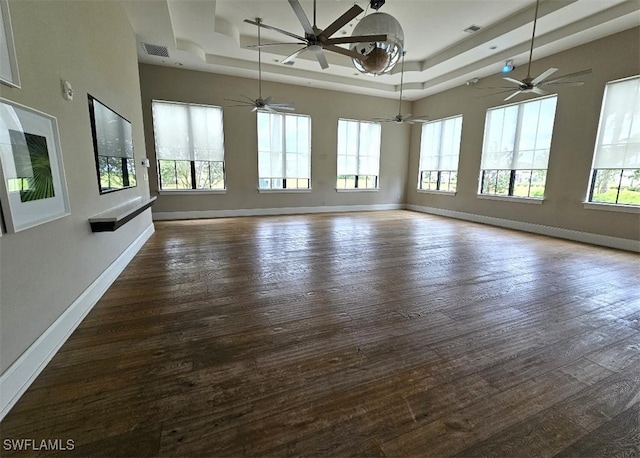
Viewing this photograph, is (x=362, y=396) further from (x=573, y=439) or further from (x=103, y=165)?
(x=103, y=165)

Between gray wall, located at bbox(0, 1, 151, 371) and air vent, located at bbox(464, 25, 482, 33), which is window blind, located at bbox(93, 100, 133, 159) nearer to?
gray wall, located at bbox(0, 1, 151, 371)

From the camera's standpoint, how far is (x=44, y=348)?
1.82 meters

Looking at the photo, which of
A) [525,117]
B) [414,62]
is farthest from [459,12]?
[525,117]

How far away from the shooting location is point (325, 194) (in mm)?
8961

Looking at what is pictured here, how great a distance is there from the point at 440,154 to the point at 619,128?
4.07 meters

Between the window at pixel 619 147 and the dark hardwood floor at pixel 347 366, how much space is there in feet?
7.54

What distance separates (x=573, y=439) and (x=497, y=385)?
38cm

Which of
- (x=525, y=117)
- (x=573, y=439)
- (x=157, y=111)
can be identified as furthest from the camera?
(x=157, y=111)

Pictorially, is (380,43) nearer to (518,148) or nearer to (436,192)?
(518,148)

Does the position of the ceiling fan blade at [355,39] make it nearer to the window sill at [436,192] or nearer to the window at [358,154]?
the window at [358,154]

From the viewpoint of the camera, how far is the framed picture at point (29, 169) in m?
1.56

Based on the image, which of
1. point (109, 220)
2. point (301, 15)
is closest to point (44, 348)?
point (109, 220)

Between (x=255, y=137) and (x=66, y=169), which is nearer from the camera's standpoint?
(x=66, y=169)

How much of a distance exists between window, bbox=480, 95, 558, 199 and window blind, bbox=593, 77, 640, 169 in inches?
32.8
